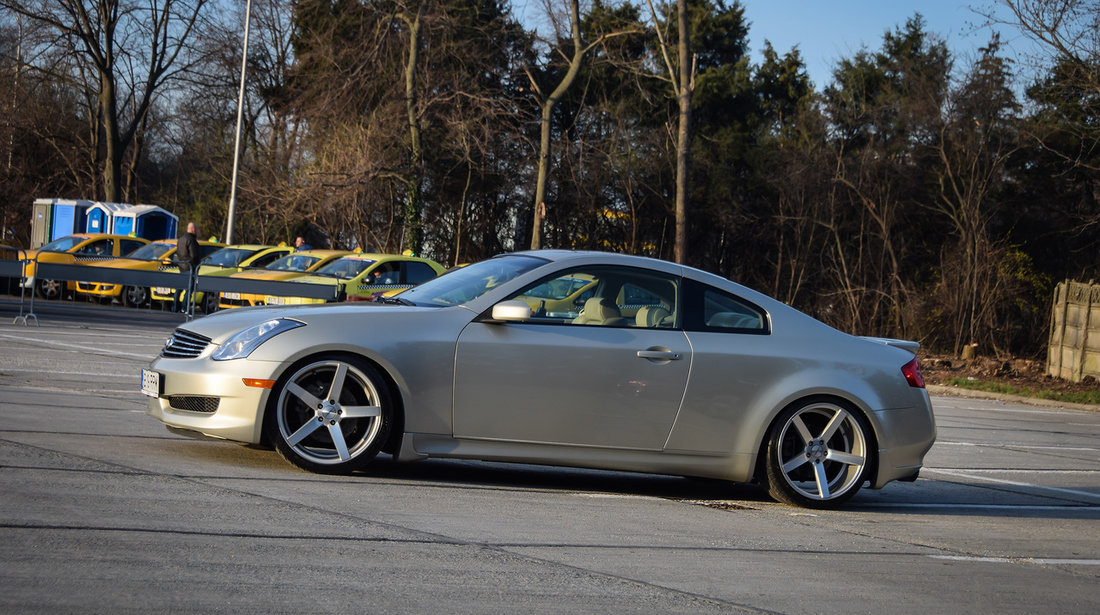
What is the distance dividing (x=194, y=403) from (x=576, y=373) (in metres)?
2.29

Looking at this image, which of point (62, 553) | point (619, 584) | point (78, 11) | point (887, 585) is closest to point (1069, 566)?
point (887, 585)

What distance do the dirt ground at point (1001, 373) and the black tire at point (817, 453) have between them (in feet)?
48.5

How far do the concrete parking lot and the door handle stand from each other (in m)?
0.92

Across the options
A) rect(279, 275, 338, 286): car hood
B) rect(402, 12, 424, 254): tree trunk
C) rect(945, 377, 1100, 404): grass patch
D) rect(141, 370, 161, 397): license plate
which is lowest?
rect(945, 377, 1100, 404): grass patch

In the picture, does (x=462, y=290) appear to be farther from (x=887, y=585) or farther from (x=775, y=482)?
(x=887, y=585)

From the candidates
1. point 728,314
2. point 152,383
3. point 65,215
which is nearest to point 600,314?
point 728,314

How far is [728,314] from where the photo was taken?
7492mm

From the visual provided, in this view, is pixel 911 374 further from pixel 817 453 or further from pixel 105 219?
pixel 105 219

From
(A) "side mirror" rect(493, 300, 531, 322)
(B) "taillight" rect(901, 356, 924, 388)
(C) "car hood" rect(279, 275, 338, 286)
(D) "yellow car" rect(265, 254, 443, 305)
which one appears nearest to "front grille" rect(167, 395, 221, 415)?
(A) "side mirror" rect(493, 300, 531, 322)

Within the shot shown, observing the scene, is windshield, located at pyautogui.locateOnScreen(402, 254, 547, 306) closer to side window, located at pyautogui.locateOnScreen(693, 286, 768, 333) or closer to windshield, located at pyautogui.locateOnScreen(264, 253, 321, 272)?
side window, located at pyautogui.locateOnScreen(693, 286, 768, 333)

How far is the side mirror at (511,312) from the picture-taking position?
22.4ft

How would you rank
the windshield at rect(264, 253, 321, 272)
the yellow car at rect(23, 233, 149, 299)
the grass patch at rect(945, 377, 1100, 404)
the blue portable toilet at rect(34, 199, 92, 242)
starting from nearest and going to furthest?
the grass patch at rect(945, 377, 1100, 404) < the windshield at rect(264, 253, 321, 272) < the yellow car at rect(23, 233, 149, 299) < the blue portable toilet at rect(34, 199, 92, 242)

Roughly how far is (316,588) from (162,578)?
0.59 meters

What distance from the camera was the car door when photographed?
22.7 ft
